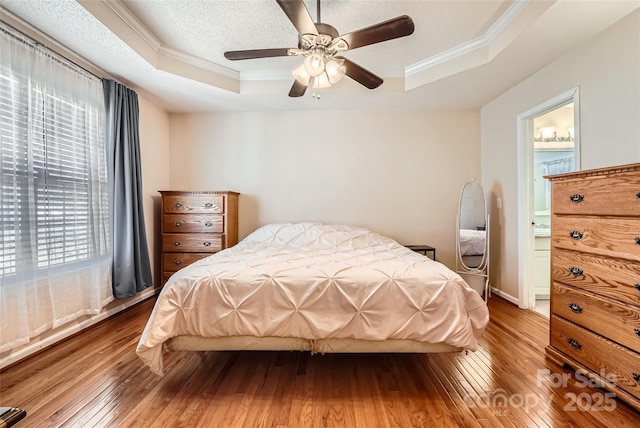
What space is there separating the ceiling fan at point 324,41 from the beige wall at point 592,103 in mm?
1519

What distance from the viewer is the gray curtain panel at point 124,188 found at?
2752 millimetres

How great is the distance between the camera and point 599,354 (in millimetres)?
1609

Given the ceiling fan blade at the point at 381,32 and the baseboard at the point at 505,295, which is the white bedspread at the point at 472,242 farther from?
Answer: the ceiling fan blade at the point at 381,32

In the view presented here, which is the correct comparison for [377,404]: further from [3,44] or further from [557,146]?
[557,146]

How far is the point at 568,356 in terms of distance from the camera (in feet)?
5.97

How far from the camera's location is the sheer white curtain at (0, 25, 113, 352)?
6.15ft

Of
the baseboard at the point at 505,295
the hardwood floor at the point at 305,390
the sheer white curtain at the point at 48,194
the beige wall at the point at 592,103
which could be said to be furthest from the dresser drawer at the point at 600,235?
the sheer white curtain at the point at 48,194

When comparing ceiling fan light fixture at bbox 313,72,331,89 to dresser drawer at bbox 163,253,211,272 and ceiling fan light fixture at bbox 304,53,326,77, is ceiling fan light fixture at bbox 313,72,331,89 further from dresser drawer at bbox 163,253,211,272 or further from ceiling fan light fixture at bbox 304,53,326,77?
dresser drawer at bbox 163,253,211,272

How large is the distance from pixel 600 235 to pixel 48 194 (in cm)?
361

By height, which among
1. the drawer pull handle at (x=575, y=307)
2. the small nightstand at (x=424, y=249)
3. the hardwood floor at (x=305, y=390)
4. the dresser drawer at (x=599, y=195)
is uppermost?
the dresser drawer at (x=599, y=195)

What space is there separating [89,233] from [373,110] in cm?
332

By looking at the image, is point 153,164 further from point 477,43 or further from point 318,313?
point 477,43

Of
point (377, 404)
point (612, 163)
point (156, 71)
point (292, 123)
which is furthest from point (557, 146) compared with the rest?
point (156, 71)

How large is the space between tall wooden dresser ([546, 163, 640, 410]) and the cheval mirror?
1.43 metres
